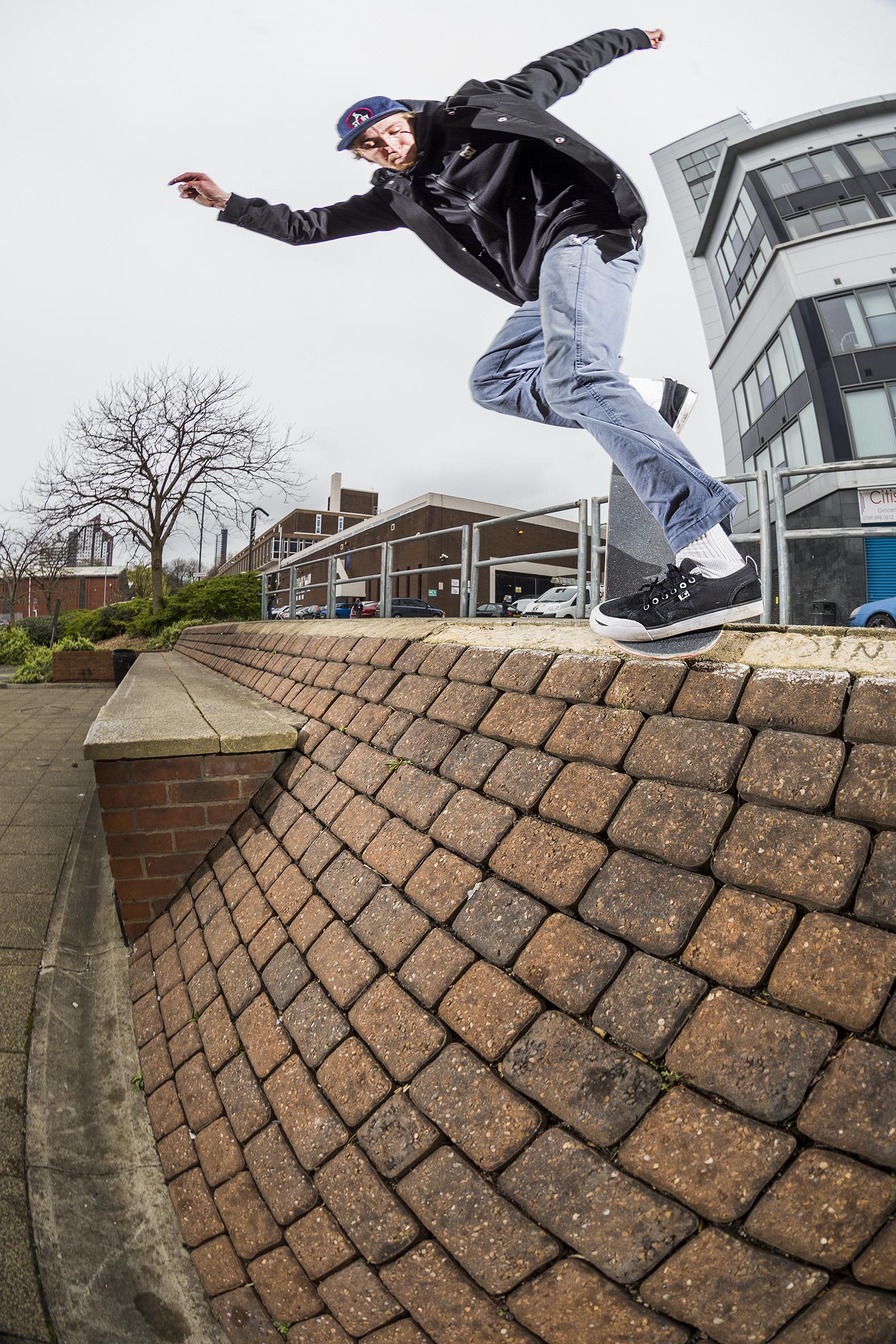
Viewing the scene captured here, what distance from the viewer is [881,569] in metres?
10.8

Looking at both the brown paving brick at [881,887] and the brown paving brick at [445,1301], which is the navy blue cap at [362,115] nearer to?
the brown paving brick at [881,887]

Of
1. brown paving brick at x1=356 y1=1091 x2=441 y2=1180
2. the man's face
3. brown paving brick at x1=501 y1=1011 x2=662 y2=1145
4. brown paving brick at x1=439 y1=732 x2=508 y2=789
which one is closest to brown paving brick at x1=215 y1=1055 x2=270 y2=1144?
brown paving brick at x1=356 y1=1091 x2=441 y2=1180

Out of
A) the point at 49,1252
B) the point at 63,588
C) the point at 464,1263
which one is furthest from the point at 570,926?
the point at 63,588

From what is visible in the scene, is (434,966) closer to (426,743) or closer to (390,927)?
(390,927)

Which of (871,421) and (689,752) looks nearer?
(689,752)

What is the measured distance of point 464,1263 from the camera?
3.84ft

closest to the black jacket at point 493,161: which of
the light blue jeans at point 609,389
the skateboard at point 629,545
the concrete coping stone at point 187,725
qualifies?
the light blue jeans at point 609,389

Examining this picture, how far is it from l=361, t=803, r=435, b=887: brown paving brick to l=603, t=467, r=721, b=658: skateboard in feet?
2.84

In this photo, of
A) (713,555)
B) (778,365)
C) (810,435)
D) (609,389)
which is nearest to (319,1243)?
(713,555)

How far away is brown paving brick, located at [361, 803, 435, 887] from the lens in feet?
6.26

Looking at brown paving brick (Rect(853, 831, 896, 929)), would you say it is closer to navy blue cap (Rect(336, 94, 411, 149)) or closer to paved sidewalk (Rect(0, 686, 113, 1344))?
paved sidewalk (Rect(0, 686, 113, 1344))

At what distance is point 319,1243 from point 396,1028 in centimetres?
44

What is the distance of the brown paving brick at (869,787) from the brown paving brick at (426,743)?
120 centimetres

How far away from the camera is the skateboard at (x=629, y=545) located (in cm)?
221
